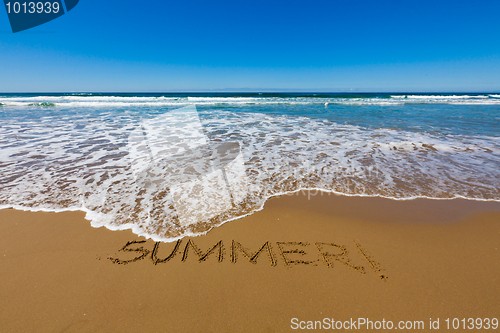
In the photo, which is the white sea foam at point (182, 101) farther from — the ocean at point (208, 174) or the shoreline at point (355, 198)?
the shoreline at point (355, 198)

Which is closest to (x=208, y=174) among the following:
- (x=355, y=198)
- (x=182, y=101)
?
(x=355, y=198)

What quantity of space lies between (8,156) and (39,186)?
8.41 ft

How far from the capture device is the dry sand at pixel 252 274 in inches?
62.5

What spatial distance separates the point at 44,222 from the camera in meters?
2.56

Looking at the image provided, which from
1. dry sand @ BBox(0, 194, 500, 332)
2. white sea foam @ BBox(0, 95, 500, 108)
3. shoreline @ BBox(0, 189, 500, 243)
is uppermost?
white sea foam @ BBox(0, 95, 500, 108)

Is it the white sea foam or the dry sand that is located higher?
the white sea foam

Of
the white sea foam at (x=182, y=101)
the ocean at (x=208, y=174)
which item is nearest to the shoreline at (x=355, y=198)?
Result: the ocean at (x=208, y=174)

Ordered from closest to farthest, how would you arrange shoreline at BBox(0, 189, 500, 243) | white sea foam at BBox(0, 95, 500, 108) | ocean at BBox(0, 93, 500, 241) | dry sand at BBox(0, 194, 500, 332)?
dry sand at BBox(0, 194, 500, 332) < shoreline at BBox(0, 189, 500, 243) < ocean at BBox(0, 93, 500, 241) < white sea foam at BBox(0, 95, 500, 108)

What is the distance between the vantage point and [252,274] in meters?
1.90

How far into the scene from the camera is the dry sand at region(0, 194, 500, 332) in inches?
62.5

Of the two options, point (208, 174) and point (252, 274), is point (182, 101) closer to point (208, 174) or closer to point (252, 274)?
point (208, 174)

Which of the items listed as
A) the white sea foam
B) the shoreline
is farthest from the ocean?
the white sea foam

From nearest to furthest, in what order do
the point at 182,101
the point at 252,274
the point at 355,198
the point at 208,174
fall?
1. the point at 252,274
2. the point at 355,198
3. the point at 208,174
4. the point at 182,101

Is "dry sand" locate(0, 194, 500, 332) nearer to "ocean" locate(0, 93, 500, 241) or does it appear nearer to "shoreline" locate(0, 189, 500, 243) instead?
"shoreline" locate(0, 189, 500, 243)
